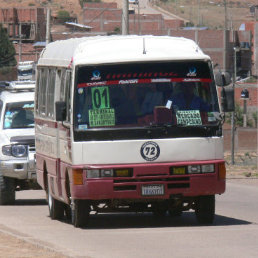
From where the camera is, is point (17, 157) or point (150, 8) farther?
point (150, 8)

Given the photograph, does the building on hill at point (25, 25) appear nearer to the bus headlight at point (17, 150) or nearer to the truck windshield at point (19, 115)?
the truck windshield at point (19, 115)

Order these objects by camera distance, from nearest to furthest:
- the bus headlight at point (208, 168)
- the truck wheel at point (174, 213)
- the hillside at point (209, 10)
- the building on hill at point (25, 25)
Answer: the bus headlight at point (208, 168), the truck wheel at point (174, 213), the building on hill at point (25, 25), the hillside at point (209, 10)

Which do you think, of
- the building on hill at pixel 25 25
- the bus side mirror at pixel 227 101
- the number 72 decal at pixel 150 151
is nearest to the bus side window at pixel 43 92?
the number 72 decal at pixel 150 151

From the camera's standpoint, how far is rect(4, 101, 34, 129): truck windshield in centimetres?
2044

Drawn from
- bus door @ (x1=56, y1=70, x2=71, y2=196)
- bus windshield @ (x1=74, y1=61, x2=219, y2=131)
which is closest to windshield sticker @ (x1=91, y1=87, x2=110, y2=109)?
bus windshield @ (x1=74, y1=61, x2=219, y2=131)

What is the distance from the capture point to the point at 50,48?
17516 mm

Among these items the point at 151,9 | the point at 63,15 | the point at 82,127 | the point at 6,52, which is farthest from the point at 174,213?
the point at 151,9

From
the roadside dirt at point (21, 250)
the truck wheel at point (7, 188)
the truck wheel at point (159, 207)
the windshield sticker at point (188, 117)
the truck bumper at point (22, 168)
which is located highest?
the windshield sticker at point (188, 117)

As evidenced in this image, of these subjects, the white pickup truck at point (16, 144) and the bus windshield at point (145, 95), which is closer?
the bus windshield at point (145, 95)

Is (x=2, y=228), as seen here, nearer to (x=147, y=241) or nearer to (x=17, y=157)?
(x=147, y=241)

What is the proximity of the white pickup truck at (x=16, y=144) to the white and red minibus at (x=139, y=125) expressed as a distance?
182 inches

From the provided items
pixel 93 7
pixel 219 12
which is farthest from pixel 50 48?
pixel 219 12

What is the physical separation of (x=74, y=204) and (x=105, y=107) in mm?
1548

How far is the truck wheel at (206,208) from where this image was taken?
49.5ft
